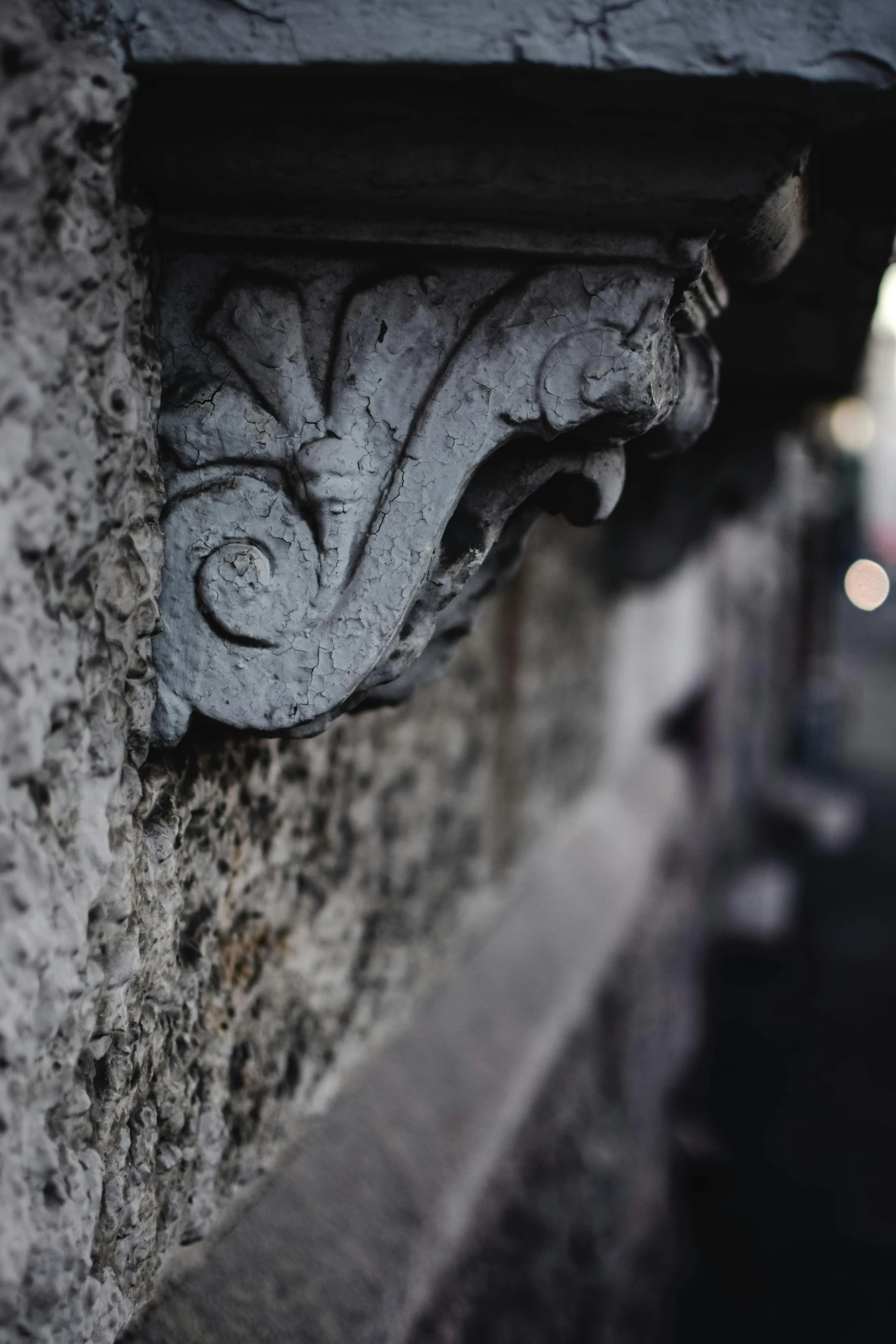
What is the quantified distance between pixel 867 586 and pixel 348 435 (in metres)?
18.7

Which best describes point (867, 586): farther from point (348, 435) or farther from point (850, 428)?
point (348, 435)

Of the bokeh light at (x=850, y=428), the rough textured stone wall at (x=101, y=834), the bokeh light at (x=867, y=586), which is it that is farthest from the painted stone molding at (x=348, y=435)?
the bokeh light at (x=867, y=586)

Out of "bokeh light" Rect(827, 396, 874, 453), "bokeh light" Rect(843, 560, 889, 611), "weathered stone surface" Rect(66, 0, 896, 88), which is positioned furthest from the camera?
"bokeh light" Rect(843, 560, 889, 611)

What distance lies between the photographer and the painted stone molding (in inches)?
23.5

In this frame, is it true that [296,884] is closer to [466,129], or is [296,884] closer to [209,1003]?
[209,1003]

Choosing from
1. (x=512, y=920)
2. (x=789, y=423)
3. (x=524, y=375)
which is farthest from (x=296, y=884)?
(x=789, y=423)

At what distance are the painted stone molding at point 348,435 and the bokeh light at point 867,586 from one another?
1794cm

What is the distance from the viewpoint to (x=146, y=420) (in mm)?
618

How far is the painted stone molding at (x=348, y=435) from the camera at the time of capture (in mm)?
A: 596

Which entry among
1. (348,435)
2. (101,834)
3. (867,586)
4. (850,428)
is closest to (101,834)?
(101,834)

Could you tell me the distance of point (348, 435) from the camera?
0.62m

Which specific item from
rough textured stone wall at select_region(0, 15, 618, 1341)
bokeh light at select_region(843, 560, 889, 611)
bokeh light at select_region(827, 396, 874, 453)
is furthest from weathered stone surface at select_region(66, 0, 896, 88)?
bokeh light at select_region(843, 560, 889, 611)

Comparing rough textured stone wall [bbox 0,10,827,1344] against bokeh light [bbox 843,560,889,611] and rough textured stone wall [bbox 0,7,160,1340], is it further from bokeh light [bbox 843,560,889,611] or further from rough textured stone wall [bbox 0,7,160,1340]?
bokeh light [bbox 843,560,889,611]

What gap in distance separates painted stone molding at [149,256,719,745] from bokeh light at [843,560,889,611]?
706 inches
